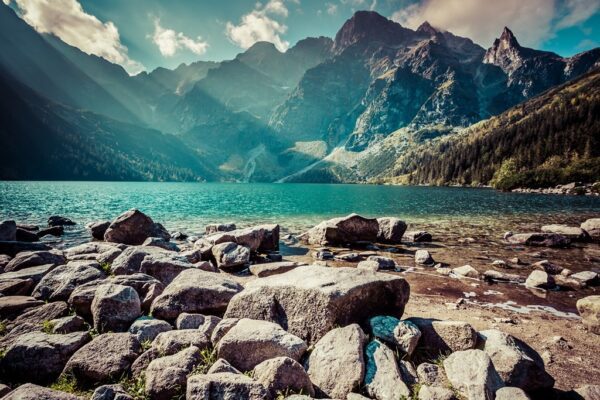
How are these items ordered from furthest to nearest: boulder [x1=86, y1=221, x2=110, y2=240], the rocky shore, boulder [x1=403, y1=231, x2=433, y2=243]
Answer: boulder [x1=86, y1=221, x2=110, y2=240] → boulder [x1=403, y1=231, x2=433, y2=243] → the rocky shore

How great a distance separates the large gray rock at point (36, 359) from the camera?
6.43 metres

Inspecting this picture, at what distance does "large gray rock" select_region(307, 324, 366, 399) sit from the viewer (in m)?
6.09

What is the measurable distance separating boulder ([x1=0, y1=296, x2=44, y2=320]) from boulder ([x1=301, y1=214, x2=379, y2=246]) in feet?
70.2

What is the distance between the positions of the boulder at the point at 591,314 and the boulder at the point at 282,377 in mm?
11146

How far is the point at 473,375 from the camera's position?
19.5 ft

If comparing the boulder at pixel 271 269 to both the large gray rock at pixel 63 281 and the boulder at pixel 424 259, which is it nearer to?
the large gray rock at pixel 63 281

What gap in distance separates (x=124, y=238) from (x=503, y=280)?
99.5 ft

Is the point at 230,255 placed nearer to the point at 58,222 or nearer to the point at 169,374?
the point at 169,374

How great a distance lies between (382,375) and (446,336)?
8.23 feet

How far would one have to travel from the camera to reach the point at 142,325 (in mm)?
8070

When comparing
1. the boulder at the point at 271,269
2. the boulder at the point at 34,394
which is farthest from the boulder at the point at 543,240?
the boulder at the point at 34,394

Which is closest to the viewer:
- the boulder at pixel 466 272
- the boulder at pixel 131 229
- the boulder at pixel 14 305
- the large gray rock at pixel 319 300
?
the large gray rock at pixel 319 300

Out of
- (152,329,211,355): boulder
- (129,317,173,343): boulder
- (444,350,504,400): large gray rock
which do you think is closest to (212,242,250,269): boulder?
(129,317,173,343): boulder

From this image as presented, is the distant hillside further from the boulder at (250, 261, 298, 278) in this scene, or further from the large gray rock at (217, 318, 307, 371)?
the large gray rock at (217, 318, 307, 371)
